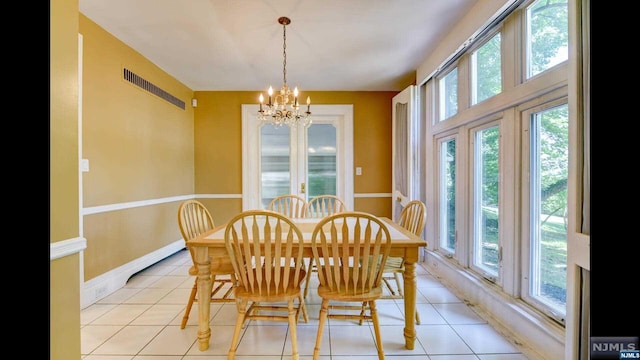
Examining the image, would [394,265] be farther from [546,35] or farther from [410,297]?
[546,35]

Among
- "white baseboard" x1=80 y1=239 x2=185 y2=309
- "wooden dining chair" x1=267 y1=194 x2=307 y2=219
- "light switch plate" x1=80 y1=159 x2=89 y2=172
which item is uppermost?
"light switch plate" x1=80 y1=159 x2=89 y2=172

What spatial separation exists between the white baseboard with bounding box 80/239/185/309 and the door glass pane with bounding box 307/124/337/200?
91.9 inches

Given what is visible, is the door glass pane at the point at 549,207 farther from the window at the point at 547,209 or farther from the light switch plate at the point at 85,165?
the light switch plate at the point at 85,165

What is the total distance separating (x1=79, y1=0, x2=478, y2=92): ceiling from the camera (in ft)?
6.94

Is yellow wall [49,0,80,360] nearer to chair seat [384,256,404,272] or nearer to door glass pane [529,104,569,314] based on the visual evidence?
chair seat [384,256,404,272]

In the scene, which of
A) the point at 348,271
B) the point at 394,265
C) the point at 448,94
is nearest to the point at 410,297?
the point at 394,265

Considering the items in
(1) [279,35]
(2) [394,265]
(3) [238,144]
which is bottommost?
(2) [394,265]

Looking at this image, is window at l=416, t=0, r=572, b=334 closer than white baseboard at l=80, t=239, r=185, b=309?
Yes

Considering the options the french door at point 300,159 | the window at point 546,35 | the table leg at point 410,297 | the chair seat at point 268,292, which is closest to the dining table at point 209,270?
the table leg at point 410,297

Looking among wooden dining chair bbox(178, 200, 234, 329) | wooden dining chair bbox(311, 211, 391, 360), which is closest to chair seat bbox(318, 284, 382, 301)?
wooden dining chair bbox(311, 211, 391, 360)

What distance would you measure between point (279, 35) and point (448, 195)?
7.93ft

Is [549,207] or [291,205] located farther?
[291,205]

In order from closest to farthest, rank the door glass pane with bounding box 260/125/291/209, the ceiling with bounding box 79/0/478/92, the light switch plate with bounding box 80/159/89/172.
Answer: the ceiling with bounding box 79/0/478/92
the light switch plate with bounding box 80/159/89/172
the door glass pane with bounding box 260/125/291/209

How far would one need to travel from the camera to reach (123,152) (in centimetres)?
270
